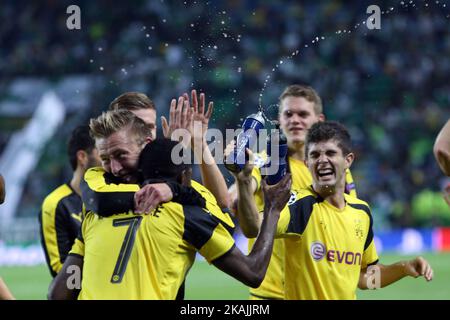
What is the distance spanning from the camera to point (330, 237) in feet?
15.9

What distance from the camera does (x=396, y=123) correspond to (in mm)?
19891

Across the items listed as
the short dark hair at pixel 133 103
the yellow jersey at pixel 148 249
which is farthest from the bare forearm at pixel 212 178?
the yellow jersey at pixel 148 249

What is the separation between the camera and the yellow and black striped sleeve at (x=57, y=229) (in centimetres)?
598

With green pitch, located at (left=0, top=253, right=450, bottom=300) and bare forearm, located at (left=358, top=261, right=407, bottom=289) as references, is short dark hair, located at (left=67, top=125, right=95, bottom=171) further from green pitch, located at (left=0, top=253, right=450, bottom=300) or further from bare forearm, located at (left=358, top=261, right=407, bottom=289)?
green pitch, located at (left=0, top=253, right=450, bottom=300)

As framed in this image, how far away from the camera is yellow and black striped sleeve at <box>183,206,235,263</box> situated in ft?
11.6

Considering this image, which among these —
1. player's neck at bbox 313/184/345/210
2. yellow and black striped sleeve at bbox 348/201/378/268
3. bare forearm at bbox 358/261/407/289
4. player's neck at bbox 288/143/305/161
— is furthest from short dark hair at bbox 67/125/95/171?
bare forearm at bbox 358/261/407/289

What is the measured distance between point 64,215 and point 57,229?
109mm

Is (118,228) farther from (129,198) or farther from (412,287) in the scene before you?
(412,287)

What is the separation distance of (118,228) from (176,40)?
1564 cm

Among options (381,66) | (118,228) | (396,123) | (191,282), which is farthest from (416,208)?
(118,228)

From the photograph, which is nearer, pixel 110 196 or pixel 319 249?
pixel 110 196

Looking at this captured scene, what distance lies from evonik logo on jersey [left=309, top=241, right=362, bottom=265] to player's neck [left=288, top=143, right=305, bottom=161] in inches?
56.4

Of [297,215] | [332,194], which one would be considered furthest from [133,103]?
[332,194]

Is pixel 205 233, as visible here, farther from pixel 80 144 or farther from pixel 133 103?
pixel 80 144
